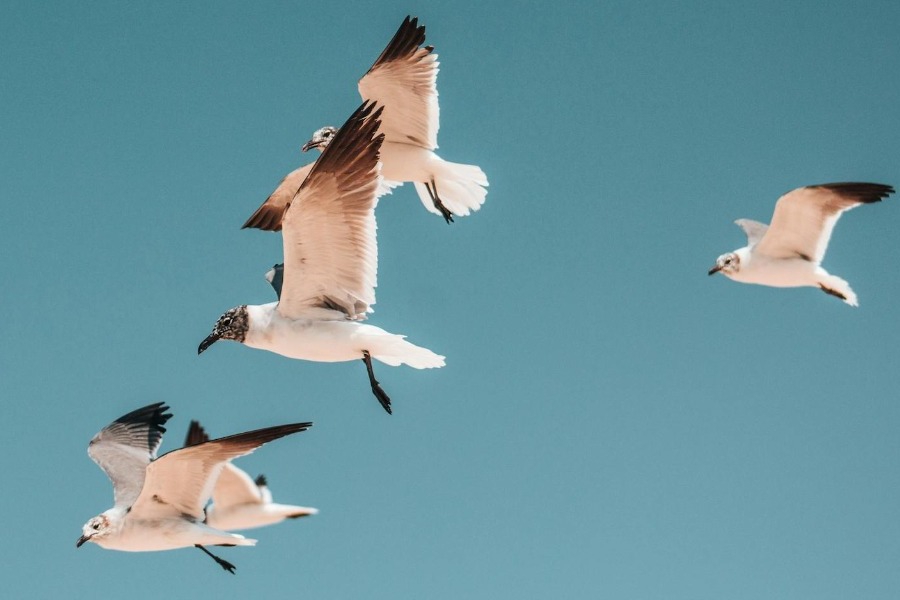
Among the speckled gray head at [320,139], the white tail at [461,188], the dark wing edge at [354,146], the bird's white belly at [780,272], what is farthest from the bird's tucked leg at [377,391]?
the bird's white belly at [780,272]

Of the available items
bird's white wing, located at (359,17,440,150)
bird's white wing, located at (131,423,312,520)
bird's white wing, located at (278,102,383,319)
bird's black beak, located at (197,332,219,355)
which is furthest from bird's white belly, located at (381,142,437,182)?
bird's white wing, located at (131,423,312,520)

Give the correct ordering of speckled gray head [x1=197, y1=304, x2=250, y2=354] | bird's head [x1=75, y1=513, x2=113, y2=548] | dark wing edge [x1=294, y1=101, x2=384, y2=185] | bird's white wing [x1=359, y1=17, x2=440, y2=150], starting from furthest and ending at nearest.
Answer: bird's white wing [x1=359, y1=17, x2=440, y2=150]
bird's head [x1=75, y1=513, x2=113, y2=548]
speckled gray head [x1=197, y1=304, x2=250, y2=354]
dark wing edge [x1=294, y1=101, x2=384, y2=185]

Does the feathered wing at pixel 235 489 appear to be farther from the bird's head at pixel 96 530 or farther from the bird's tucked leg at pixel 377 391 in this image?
the bird's tucked leg at pixel 377 391

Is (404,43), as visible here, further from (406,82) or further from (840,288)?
(840,288)

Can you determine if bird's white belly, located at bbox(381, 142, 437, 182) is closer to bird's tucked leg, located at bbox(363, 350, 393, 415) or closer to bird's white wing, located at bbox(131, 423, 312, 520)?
bird's tucked leg, located at bbox(363, 350, 393, 415)

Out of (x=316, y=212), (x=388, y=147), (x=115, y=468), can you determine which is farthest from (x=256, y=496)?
(x=316, y=212)

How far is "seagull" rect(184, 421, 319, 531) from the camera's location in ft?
48.8

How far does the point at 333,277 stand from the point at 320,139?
4265 millimetres

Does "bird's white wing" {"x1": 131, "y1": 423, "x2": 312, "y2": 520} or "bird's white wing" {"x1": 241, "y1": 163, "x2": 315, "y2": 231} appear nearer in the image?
"bird's white wing" {"x1": 131, "y1": 423, "x2": 312, "y2": 520}

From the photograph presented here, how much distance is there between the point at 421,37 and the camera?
11.6m

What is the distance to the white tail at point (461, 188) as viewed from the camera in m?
12.8

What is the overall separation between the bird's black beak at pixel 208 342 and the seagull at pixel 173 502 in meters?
0.84

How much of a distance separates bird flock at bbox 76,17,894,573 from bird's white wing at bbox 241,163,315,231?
1 centimetres

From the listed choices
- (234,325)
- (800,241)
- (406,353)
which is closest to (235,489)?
(234,325)
